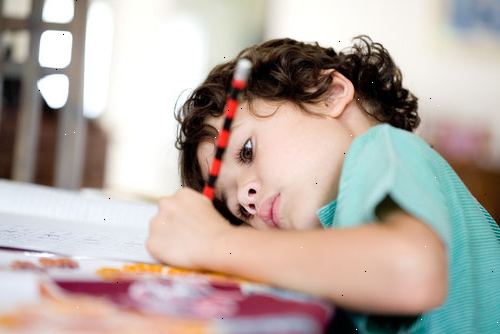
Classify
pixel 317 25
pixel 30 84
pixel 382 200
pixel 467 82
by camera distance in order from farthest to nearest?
pixel 317 25 < pixel 467 82 < pixel 30 84 < pixel 382 200

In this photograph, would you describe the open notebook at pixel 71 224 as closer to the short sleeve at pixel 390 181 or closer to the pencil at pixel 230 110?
the pencil at pixel 230 110

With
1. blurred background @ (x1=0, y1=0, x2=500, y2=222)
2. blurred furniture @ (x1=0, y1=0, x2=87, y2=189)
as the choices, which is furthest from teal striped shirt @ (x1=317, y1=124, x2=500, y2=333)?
blurred furniture @ (x1=0, y1=0, x2=87, y2=189)

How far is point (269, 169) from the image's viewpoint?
2.45 feet

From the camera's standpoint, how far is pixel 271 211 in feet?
2.46

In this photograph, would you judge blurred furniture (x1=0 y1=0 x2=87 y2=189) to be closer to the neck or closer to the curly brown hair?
the curly brown hair

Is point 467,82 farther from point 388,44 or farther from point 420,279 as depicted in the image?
point 420,279

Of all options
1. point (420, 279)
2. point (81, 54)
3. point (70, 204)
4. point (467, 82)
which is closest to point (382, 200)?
point (420, 279)

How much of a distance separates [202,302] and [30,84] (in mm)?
1855

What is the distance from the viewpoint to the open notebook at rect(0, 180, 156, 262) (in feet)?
2.29

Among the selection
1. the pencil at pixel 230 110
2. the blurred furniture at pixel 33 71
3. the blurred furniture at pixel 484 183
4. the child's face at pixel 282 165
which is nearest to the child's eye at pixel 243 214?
the child's face at pixel 282 165

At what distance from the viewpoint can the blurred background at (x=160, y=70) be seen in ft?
7.10

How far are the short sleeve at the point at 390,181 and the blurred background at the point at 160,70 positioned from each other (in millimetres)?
568

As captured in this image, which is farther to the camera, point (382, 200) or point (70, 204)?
point (70, 204)

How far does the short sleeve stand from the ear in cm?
23
